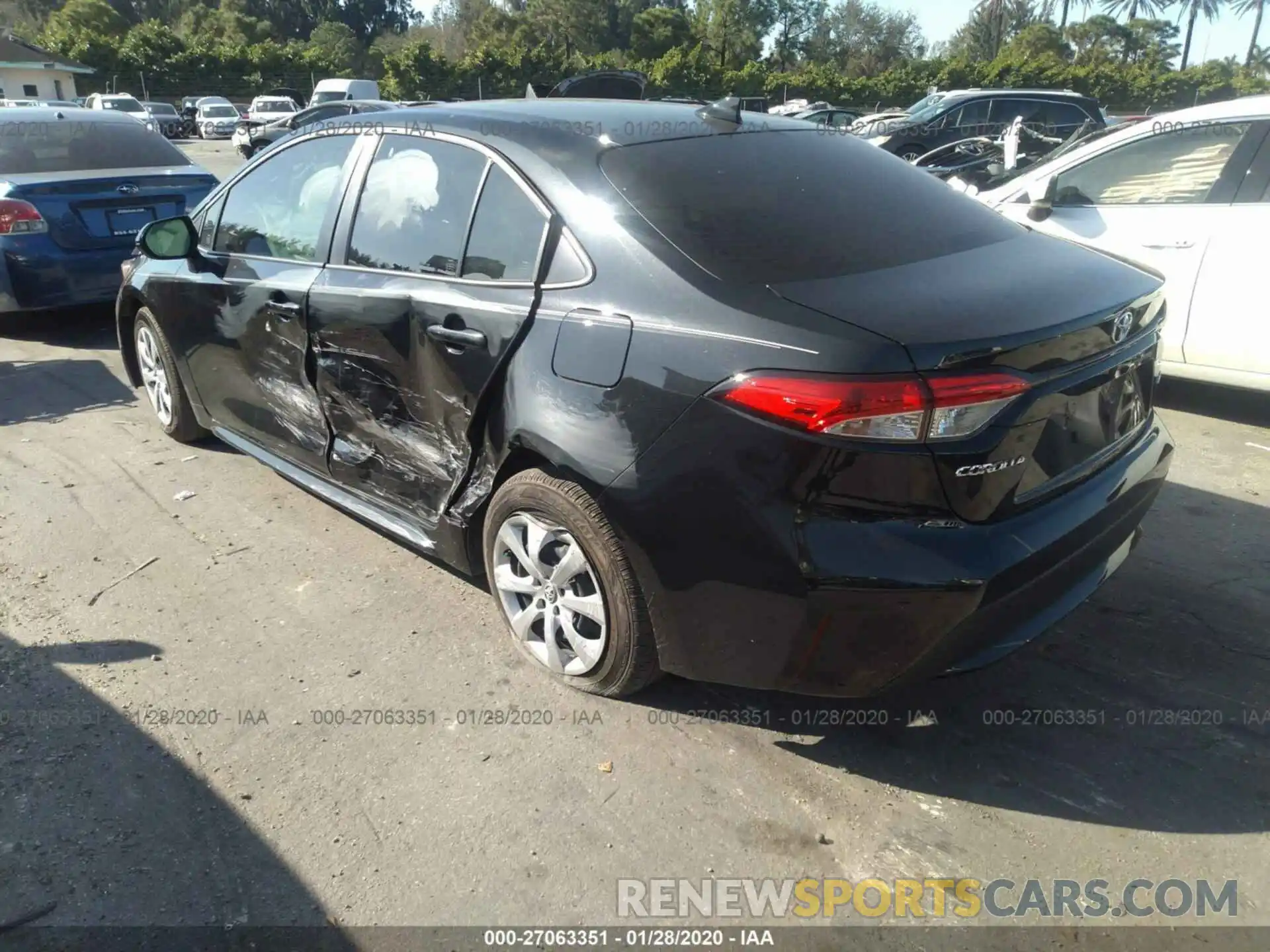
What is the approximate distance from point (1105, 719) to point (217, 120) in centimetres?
4369

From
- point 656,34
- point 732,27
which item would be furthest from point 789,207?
point 732,27

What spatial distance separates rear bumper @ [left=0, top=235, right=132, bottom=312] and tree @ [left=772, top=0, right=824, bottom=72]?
254 feet

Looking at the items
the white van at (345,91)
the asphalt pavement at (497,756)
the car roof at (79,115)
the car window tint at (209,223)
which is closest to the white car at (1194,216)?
the asphalt pavement at (497,756)

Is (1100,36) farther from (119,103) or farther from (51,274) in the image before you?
(51,274)

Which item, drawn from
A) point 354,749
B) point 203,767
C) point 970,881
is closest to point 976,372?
point 970,881

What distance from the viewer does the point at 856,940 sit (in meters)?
2.20

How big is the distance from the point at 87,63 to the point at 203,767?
197 feet

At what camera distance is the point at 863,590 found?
2.28m

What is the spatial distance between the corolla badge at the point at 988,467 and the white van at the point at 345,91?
38020 mm

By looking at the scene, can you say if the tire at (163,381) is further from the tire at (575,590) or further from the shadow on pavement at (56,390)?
the tire at (575,590)

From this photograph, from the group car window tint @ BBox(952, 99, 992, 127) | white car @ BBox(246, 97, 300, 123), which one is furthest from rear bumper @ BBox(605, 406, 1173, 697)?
white car @ BBox(246, 97, 300, 123)

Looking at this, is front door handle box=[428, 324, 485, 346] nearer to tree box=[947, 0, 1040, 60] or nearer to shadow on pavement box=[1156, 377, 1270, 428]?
shadow on pavement box=[1156, 377, 1270, 428]

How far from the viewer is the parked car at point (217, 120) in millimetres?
39281

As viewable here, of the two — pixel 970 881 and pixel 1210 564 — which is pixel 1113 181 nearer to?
pixel 1210 564
